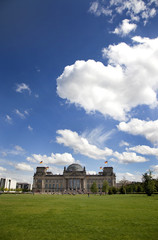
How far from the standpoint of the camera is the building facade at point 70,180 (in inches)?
6176

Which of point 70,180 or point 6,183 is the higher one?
point 70,180

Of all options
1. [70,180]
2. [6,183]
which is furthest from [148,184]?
[6,183]

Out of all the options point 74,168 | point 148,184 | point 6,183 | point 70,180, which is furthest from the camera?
point 74,168

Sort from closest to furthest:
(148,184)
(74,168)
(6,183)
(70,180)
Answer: (148,184) < (70,180) < (6,183) < (74,168)

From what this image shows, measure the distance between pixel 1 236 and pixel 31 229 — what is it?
232cm

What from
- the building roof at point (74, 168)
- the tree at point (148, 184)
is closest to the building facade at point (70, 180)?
the building roof at point (74, 168)

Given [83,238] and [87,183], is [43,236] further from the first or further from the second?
[87,183]

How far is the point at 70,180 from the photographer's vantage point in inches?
6280

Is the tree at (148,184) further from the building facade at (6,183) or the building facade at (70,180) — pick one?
the building facade at (6,183)

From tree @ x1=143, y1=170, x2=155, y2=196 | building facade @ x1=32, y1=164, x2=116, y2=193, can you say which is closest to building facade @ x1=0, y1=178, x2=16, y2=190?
building facade @ x1=32, y1=164, x2=116, y2=193

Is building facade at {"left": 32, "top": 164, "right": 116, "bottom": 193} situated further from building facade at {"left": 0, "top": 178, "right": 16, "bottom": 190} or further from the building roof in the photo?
building facade at {"left": 0, "top": 178, "right": 16, "bottom": 190}

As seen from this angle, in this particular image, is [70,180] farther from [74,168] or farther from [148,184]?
[148,184]

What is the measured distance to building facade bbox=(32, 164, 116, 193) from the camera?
15688 cm

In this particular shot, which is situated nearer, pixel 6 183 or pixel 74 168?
pixel 6 183
